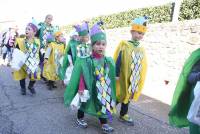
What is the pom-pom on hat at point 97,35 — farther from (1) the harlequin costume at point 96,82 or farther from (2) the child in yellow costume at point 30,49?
(2) the child in yellow costume at point 30,49

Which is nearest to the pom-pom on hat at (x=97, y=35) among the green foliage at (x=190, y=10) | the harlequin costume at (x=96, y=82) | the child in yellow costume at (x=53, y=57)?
the harlequin costume at (x=96, y=82)

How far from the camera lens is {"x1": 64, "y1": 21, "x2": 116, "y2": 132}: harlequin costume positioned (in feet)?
18.0

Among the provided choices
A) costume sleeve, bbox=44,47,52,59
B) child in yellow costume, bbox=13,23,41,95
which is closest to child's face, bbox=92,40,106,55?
child in yellow costume, bbox=13,23,41,95

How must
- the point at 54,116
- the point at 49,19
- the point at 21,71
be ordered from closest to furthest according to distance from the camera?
the point at 54,116 → the point at 21,71 → the point at 49,19

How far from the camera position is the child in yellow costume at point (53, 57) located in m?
8.96

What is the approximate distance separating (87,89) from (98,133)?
693 millimetres

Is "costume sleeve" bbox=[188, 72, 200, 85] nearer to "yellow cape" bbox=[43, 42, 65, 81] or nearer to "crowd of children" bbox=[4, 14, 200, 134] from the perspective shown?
"crowd of children" bbox=[4, 14, 200, 134]

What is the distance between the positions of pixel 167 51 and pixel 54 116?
478 centimetres

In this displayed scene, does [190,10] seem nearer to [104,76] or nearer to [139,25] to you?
[139,25]

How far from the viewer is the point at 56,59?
9000 millimetres

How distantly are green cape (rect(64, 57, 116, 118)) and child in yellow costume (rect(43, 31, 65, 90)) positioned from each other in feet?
11.0

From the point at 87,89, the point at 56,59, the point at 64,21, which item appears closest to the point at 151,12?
the point at 56,59

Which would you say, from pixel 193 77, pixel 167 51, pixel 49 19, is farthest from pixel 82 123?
pixel 167 51

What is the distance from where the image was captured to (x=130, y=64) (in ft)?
19.4
